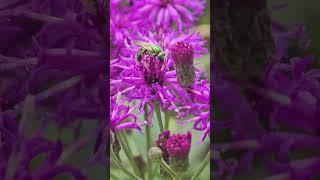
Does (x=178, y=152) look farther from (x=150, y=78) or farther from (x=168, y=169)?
(x=150, y=78)

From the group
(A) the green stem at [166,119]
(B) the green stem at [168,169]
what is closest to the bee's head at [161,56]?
(A) the green stem at [166,119]

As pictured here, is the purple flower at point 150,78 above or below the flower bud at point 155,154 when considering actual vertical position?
above

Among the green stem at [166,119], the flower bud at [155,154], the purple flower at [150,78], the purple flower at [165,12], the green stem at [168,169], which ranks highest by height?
the purple flower at [165,12]

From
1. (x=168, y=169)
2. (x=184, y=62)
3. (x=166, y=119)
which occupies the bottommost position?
(x=168, y=169)

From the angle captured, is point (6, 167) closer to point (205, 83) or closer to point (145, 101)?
point (145, 101)

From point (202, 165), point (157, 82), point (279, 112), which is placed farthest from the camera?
point (157, 82)

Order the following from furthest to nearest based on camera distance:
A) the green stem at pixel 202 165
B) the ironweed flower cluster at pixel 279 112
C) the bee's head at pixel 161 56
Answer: the bee's head at pixel 161 56 < the green stem at pixel 202 165 < the ironweed flower cluster at pixel 279 112

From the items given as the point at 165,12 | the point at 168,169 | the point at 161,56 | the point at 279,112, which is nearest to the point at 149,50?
the point at 161,56

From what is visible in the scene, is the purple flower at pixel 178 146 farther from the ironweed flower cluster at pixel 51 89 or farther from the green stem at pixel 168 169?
the ironweed flower cluster at pixel 51 89

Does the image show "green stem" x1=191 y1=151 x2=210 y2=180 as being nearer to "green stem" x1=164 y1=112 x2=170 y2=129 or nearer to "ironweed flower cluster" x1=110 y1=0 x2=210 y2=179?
"ironweed flower cluster" x1=110 y1=0 x2=210 y2=179
